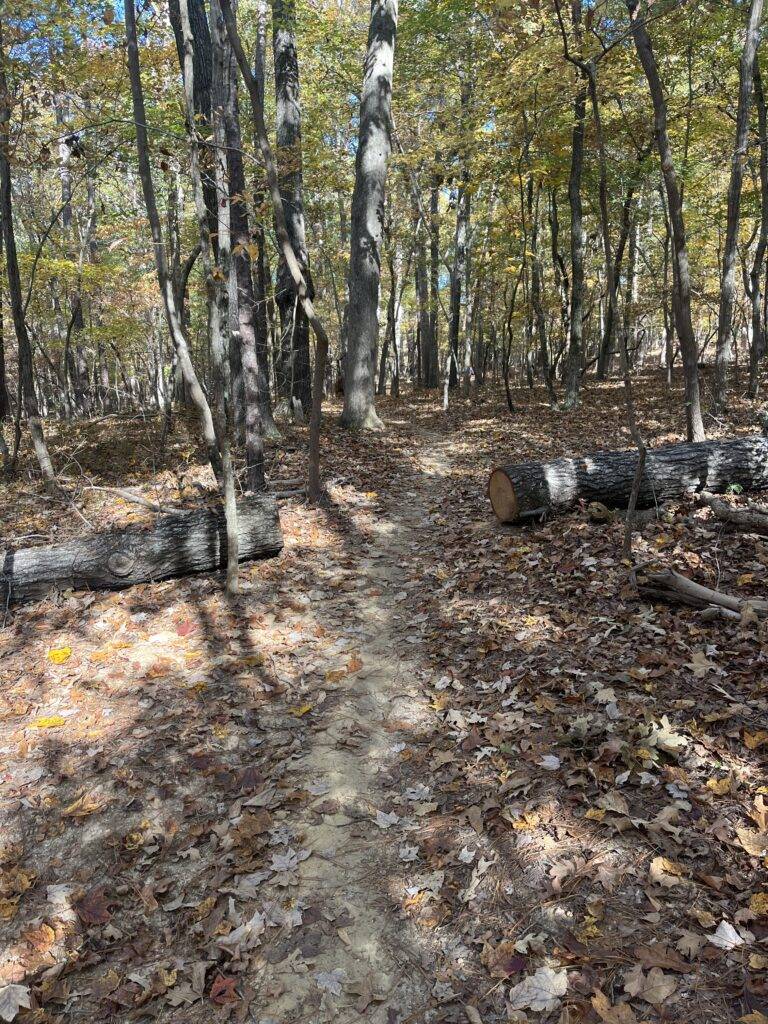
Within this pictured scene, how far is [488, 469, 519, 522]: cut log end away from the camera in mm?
7082

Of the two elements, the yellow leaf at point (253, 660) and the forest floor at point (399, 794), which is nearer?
the forest floor at point (399, 794)

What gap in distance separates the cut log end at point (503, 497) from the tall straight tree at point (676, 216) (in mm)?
2616

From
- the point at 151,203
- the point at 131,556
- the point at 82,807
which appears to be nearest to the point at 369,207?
the point at 151,203

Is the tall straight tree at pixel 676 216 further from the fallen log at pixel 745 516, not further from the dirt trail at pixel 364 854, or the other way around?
the dirt trail at pixel 364 854

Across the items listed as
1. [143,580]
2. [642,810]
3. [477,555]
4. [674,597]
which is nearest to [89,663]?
[143,580]

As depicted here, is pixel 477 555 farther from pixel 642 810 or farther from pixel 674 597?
pixel 642 810

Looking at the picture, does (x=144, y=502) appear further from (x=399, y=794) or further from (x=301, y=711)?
(x=399, y=794)

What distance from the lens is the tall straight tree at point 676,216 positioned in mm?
6219

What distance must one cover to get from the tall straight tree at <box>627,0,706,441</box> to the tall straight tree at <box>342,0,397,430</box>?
18.9 feet

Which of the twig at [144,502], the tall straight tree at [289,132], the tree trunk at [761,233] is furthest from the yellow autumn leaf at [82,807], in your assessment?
the tree trunk at [761,233]

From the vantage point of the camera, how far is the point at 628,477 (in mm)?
7117

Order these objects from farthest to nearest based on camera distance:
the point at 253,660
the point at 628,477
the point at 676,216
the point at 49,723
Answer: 1. the point at 628,477
2. the point at 676,216
3. the point at 253,660
4. the point at 49,723

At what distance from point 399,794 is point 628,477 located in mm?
4904

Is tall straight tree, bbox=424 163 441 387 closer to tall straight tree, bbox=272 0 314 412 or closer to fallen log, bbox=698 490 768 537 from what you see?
tall straight tree, bbox=272 0 314 412
